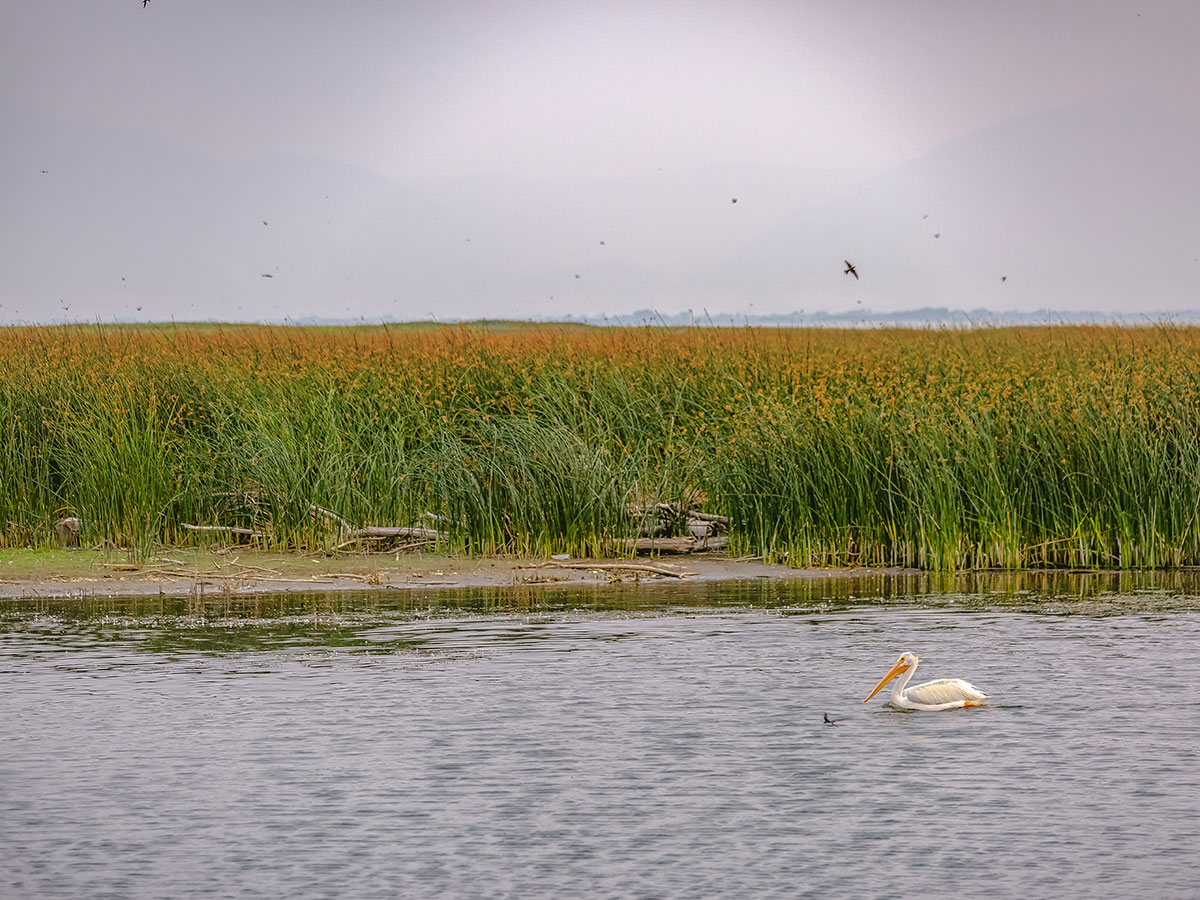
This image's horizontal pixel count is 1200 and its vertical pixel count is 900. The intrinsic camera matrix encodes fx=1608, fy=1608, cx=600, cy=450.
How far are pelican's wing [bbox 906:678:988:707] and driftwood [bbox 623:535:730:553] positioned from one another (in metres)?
7.60

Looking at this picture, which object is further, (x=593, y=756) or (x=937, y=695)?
(x=937, y=695)

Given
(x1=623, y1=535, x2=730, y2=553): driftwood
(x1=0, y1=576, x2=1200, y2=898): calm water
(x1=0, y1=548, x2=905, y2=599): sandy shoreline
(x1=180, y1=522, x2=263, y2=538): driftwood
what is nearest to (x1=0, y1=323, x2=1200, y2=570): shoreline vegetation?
(x1=180, y1=522, x2=263, y2=538): driftwood

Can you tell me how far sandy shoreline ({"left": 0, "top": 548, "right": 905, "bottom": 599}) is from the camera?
14.2 metres

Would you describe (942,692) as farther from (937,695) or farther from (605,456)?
(605,456)

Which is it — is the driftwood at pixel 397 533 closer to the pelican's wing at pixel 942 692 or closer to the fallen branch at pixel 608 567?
the fallen branch at pixel 608 567

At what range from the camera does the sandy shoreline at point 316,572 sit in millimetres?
14195

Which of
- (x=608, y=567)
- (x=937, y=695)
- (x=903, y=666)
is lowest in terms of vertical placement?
(x=608, y=567)

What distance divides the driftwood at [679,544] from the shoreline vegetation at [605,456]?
0.20 meters

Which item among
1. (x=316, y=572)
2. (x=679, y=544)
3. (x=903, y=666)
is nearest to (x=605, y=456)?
(x=679, y=544)

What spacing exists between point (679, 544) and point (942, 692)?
7748 mm

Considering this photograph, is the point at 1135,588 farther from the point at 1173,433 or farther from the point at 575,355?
the point at 575,355

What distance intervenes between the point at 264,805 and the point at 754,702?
3032 millimetres

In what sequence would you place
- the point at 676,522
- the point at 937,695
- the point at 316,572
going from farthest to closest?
the point at 676,522 < the point at 316,572 < the point at 937,695

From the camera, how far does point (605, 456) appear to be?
16.8m
